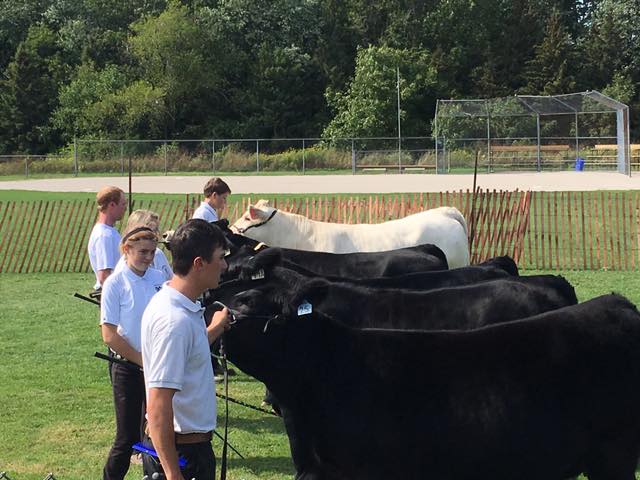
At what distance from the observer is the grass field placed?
707cm

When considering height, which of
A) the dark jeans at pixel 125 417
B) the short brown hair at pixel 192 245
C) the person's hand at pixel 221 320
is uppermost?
the short brown hair at pixel 192 245

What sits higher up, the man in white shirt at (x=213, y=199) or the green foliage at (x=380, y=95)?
the green foliage at (x=380, y=95)

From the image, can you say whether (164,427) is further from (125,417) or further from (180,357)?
(125,417)

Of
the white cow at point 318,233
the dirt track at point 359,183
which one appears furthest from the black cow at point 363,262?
the dirt track at point 359,183

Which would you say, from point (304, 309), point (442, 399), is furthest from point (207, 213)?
point (442, 399)

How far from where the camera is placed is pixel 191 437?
156 inches

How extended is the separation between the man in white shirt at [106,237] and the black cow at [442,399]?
2.11 metres

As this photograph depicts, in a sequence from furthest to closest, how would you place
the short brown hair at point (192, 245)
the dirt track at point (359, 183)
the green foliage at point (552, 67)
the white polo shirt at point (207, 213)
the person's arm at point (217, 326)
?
1. the green foliage at point (552, 67)
2. the dirt track at point (359, 183)
3. the white polo shirt at point (207, 213)
4. the person's arm at point (217, 326)
5. the short brown hair at point (192, 245)

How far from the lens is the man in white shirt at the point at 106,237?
259 inches

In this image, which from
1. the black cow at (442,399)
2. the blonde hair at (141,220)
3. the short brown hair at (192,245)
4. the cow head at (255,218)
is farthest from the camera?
the cow head at (255,218)

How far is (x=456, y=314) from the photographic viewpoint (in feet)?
23.4

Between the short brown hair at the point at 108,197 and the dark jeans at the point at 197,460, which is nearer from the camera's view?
the dark jeans at the point at 197,460

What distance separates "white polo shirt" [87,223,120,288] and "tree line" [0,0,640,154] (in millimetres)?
58366

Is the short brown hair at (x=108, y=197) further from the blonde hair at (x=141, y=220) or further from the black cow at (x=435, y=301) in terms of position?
the black cow at (x=435, y=301)
